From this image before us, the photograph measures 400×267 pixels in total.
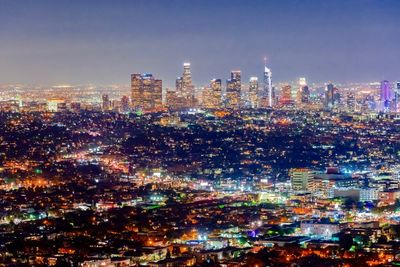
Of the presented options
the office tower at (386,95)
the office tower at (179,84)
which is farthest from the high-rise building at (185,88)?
the office tower at (386,95)

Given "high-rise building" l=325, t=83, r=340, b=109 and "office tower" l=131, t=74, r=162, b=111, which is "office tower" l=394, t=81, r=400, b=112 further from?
"office tower" l=131, t=74, r=162, b=111

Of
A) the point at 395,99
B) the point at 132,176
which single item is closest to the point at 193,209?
the point at 132,176

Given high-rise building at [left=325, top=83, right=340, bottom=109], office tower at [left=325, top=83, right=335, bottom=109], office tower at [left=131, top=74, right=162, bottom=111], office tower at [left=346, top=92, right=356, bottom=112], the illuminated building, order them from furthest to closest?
high-rise building at [left=325, top=83, right=340, bottom=109] < office tower at [left=325, top=83, right=335, bottom=109] < office tower at [left=346, top=92, right=356, bottom=112] < the illuminated building < office tower at [left=131, top=74, right=162, bottom=111]

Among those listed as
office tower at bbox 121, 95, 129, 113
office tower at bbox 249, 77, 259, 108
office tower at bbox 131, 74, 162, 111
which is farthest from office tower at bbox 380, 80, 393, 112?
office tower at bbox 121, 95, 129, 113

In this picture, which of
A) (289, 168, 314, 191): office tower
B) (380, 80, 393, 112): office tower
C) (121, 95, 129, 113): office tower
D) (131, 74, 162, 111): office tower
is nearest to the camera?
(289, 168, 314, 191): office tower

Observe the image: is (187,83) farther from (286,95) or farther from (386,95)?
(386,95)

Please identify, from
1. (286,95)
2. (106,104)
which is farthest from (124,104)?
(286,95)
